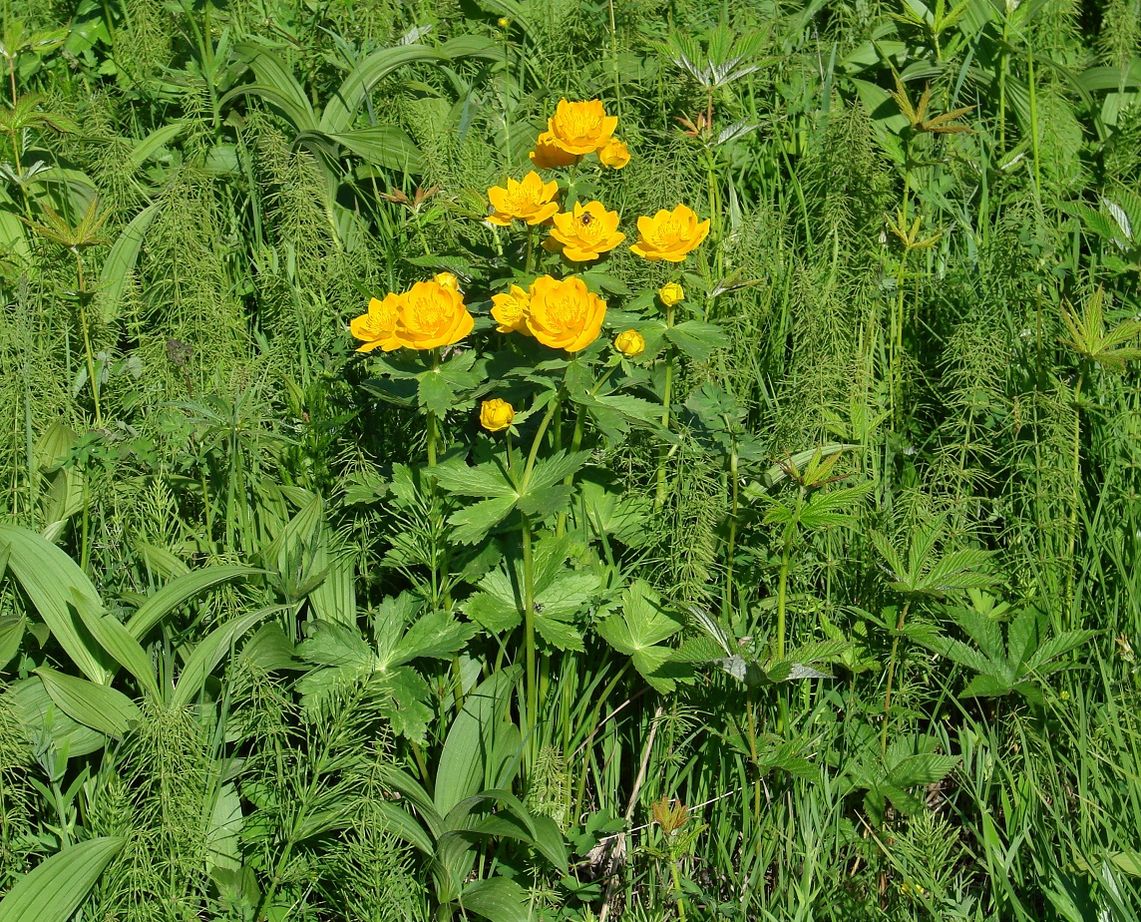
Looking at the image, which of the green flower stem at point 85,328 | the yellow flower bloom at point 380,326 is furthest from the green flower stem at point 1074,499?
the green flower stem at point 85,328

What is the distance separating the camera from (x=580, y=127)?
2408mm

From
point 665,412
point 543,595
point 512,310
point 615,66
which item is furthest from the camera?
point 615,66

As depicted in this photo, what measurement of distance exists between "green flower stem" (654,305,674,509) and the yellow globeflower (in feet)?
1.54

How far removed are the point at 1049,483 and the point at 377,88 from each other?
7.46ft

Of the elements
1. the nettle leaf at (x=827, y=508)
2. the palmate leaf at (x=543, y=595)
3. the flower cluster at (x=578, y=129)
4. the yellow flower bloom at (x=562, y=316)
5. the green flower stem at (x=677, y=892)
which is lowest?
the green flower stem at (x=677, y=892)

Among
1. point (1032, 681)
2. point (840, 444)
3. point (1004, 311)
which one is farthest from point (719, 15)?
point (1032, 681)

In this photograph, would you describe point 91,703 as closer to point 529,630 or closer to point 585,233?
point 529,630

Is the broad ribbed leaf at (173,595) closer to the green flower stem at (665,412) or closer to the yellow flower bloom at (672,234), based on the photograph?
the green flower stem at (665,412)

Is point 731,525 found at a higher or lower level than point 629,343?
lower

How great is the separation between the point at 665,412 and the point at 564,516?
0.30 m

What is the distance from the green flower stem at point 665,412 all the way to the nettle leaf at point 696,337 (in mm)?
27

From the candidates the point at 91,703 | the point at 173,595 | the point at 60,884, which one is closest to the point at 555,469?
the point at 173,595

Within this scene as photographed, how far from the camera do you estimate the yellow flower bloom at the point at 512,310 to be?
7.36 feet

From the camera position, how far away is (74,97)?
11.9 feet
